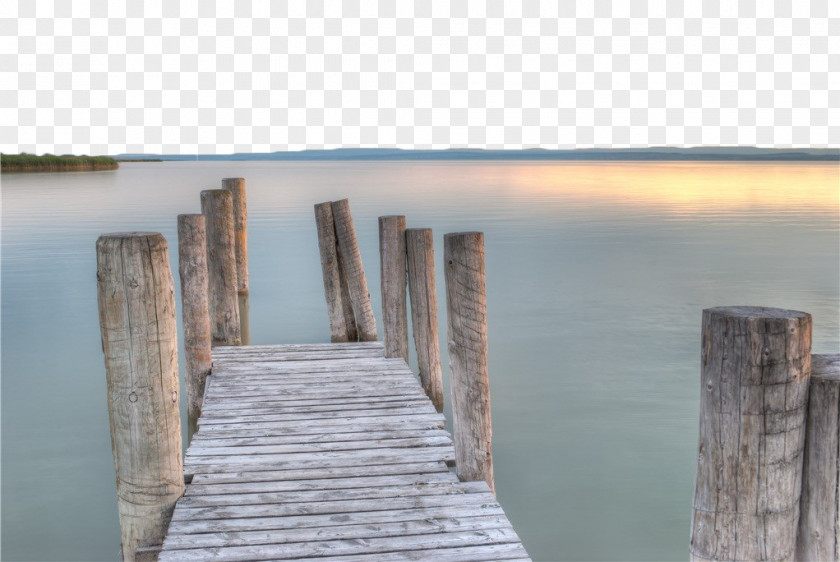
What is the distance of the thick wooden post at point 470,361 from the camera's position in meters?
4.03

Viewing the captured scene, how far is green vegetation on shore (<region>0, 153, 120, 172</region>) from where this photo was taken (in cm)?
4669

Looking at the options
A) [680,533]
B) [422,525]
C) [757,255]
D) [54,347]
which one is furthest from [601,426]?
[757,255]

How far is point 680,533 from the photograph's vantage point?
4.79 m

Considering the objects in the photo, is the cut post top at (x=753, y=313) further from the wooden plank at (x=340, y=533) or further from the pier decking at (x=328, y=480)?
the wooden plank at (x=340, y=533)

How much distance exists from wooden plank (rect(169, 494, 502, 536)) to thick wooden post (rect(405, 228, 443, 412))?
2.09 m

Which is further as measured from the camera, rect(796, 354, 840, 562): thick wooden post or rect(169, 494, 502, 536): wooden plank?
rect(169, 494, 502, 536): wooden plank

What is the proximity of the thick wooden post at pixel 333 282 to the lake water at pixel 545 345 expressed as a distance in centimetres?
158

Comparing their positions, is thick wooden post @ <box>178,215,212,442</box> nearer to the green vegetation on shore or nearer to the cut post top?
the cut post top

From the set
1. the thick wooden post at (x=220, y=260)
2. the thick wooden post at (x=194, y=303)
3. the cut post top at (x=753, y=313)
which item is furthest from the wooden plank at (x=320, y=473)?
the thick wooden post at (x=220, y=260)

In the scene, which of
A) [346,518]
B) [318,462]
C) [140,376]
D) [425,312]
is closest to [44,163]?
[425,312]

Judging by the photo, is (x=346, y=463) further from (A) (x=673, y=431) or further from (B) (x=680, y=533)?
(A) (x=673, y=431)

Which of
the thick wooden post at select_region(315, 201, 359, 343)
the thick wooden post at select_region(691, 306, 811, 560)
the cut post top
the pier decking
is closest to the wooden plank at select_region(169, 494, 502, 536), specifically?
the pier decking

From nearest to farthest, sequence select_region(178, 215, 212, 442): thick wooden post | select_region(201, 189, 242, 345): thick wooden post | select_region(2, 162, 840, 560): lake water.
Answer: select_region(2, 162, 840, 560): lake water
select_region(178, 215, 212, 442): thick wooden post
select_region(201, 189, 242, 345): thick wooden post

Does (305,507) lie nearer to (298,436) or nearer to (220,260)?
(298,436)
